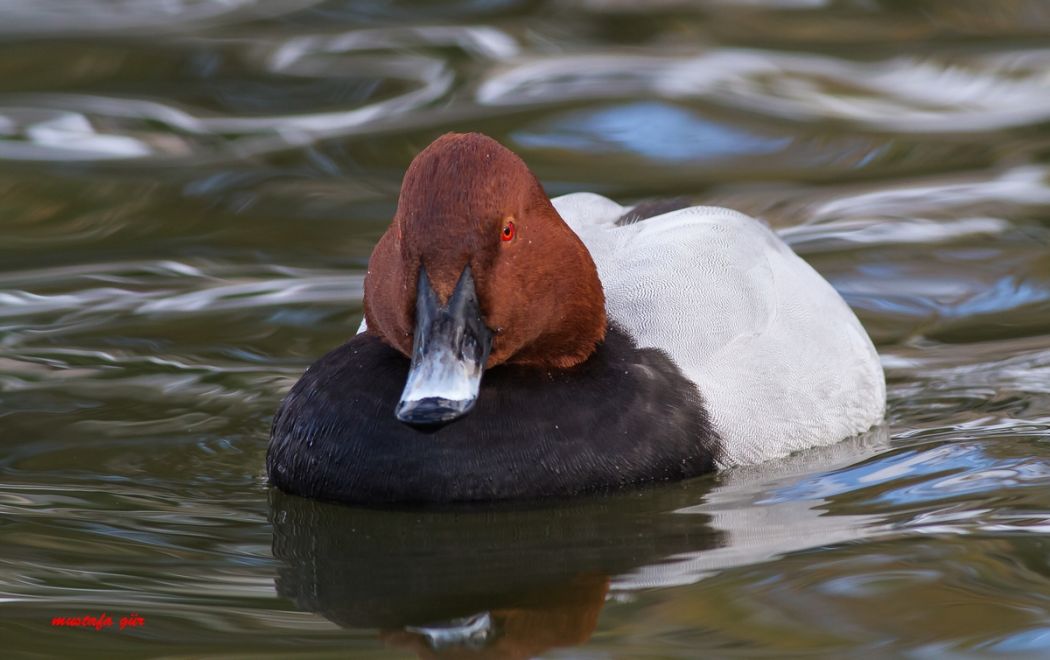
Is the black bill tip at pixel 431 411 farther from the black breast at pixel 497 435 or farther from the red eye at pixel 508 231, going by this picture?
the red eye at pixel 508 231

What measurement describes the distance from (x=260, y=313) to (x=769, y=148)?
3.20 m

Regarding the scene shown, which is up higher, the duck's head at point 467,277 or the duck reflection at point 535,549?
the duck's head at point 467,277

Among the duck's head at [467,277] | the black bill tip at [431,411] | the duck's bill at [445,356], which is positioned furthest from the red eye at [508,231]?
the black bill tip at [431,411]

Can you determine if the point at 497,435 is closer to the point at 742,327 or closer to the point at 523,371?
the point at 523,371

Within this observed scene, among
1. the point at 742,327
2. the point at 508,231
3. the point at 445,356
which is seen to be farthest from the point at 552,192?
the point at 445,356

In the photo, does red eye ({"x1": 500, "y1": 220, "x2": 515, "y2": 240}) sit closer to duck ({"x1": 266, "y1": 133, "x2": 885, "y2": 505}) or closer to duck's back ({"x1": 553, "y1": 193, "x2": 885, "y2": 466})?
duck ({"x1": 266, "y1": 133, "x2": 885, "y2": 505})

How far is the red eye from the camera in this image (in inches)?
188

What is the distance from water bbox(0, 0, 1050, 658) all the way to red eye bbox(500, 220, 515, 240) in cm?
77

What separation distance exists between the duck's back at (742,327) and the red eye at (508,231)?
0.72 m

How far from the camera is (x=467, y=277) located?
4660 millimetres

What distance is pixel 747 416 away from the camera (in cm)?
531

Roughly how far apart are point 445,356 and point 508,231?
453mm

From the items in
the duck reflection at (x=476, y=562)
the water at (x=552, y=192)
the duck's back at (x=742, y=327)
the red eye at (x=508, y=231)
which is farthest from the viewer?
the duck's back at (x=742, y=327)
